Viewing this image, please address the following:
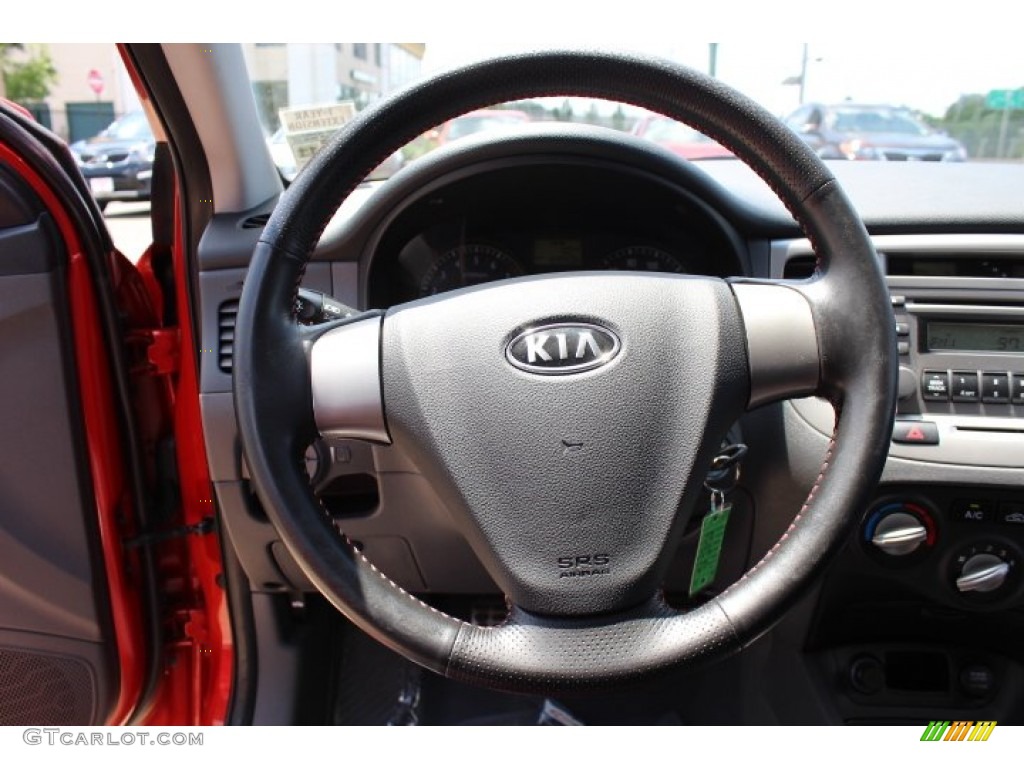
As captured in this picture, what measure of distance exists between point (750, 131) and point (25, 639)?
1437 mm

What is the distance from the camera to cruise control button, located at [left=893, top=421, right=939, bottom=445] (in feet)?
4.36

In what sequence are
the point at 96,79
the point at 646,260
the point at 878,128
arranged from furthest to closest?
the point at 878,128, the point at 96,79, the point at 646,260

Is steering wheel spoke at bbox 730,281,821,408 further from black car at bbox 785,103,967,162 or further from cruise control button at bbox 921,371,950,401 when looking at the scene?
black car at bbox 785,103,967,162

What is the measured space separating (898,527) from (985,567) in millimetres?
168

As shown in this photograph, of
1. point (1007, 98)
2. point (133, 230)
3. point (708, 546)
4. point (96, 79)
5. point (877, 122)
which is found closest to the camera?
point (708, 546)

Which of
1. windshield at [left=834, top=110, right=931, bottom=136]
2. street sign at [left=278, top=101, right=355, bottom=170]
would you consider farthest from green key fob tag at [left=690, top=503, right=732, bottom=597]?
windshield at [left=834, top=110, right=931, bottom=136]

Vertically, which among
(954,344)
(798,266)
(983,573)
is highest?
(798,266)

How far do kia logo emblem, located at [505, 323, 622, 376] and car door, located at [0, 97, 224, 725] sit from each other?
0.82 m

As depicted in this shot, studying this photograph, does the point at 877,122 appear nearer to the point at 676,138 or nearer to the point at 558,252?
the point at 676,138

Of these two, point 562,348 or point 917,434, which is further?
point 917,434

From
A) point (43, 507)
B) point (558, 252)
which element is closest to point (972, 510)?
point (558, 252)

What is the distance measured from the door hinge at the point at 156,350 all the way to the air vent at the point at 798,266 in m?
1.04

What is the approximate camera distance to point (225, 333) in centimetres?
136

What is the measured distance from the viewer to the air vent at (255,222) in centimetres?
141
